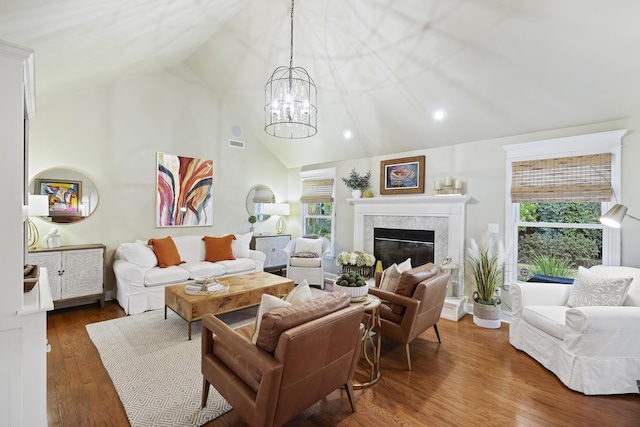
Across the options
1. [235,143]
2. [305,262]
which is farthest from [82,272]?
[235,143]

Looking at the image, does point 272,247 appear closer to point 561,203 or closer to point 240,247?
point 240,247

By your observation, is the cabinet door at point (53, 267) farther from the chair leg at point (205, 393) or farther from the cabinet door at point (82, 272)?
the chair leg at point (205, 393)

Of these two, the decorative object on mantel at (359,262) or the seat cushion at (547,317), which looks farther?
the decorative object on mantel at (359,262)

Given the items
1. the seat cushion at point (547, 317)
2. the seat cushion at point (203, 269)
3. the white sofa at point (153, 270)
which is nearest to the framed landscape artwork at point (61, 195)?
Result: the white sofa at point (153, 270)

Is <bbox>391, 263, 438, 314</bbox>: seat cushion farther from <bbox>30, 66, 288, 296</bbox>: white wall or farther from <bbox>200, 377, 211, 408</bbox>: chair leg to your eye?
<bbox>30, 66, 288, 296</bbox>: white wall

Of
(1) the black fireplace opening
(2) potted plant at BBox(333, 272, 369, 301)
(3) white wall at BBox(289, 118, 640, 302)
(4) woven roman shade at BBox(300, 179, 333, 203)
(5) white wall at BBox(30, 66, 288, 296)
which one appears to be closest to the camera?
(2) potted plant at BBox(333, 272, 369, 301)

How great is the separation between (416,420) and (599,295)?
2090mm

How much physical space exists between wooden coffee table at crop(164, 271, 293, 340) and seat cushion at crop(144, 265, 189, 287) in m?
0.48

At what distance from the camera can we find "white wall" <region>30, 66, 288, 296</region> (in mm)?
4082

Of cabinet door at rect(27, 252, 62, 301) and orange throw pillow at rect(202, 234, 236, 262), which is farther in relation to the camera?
orange throw pillow at rect(202, 234, 236, 262)

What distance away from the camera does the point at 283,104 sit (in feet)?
9.71

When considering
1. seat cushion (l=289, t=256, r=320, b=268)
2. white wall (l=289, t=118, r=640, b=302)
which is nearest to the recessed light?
white wall (l=289, t=118, r=640, b=302)

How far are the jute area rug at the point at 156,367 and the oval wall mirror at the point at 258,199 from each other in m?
2.75

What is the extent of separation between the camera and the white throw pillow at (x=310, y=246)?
5395 millimetres
